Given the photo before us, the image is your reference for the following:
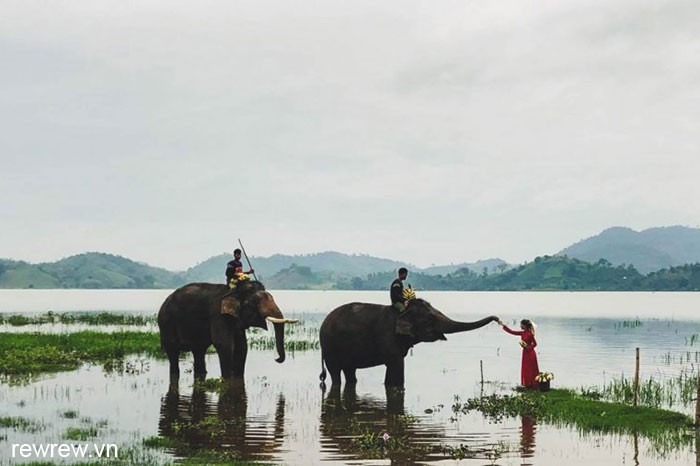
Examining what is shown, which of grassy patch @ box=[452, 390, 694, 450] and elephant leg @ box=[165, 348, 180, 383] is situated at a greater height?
elephant leg @ box=[165, 348, 180, 383]

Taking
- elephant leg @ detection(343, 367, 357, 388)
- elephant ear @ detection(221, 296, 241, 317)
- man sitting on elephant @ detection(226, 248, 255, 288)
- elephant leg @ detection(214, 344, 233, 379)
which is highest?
man sitting on elephant @ detection(226, 248, 255, 288)

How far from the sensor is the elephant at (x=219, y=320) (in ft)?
85.9

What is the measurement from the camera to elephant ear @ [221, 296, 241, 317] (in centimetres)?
2612

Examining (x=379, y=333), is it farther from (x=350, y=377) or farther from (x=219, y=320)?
(x=219, y=320)

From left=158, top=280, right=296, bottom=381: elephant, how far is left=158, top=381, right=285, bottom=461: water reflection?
1265 mm

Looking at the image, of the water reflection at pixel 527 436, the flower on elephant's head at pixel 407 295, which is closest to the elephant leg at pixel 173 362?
the flower on elephant's head at pixel 407 295

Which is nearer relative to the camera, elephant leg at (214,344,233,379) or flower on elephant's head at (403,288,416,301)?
flower on elephant's head at (403,288,416,301)

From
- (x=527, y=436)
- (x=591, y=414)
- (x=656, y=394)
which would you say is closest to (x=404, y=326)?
(x=591, y=414)

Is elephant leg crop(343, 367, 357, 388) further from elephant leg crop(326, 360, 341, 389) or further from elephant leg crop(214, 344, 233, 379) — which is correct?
elephant leg crop(214, 344, 233, 379)

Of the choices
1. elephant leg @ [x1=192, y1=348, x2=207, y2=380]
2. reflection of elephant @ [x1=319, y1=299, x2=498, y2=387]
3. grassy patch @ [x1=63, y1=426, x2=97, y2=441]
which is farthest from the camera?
elephant leg @ [x1=192, y1=348, x2=207, y2=380]

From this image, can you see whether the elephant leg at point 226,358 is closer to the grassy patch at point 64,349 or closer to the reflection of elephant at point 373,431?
the reflection of elephant at point 373,431

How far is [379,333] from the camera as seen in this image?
26344mm

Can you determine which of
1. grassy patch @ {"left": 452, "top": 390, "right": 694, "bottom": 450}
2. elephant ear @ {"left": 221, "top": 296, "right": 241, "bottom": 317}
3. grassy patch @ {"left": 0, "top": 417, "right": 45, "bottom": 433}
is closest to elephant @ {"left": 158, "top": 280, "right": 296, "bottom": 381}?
elephant ear @ {"left": 221, "top": 296, "right": 241, "bottom": 317}

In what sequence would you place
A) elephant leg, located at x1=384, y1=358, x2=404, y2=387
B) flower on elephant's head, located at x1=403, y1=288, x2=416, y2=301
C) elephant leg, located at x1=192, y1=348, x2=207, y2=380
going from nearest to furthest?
flower on elephant's head, located at x1=403, y1=288, x2=416, y2=301 < elephant leg, located at x1=384, y1=358, x2=404, y2=387 < elephant leg, located at x1=192, y1=348, x2=207, y2=380
